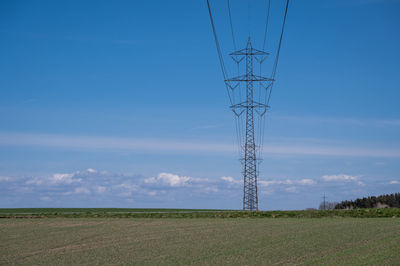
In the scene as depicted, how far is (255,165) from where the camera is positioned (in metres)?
55.2

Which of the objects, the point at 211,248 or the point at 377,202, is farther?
the point at 377,202

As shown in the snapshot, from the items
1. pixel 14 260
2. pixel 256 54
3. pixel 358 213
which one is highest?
pixel 256 54

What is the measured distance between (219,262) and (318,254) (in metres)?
4.69

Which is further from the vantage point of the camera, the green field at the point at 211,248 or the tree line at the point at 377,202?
the tree line at the point at 377,202

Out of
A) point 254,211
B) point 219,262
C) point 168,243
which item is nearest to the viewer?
point 219,262

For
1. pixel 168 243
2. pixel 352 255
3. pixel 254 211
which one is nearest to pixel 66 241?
pixel 168 243

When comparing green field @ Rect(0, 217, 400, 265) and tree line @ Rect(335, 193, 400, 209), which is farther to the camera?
tree line @ Rect(335, 193, 400, 209)

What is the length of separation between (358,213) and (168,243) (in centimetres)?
3022

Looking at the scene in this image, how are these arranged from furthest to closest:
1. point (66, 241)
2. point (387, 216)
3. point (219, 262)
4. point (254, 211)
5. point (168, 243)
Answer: point (254, 211) → point (387, 216) → point (66, 241) → point (168, 243) → point (219, 262)

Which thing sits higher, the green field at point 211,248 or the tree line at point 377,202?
the tree line at point 377,202

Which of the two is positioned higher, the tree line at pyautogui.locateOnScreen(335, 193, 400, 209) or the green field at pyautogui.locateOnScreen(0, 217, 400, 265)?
the tree line at pyautogui.locateOnScreen(335, 193, 400, 209)

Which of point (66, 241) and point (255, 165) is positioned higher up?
point (255, 165)

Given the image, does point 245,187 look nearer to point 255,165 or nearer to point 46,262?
point 255,165

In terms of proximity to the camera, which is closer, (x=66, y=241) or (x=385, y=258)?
(x=385, y=258)
